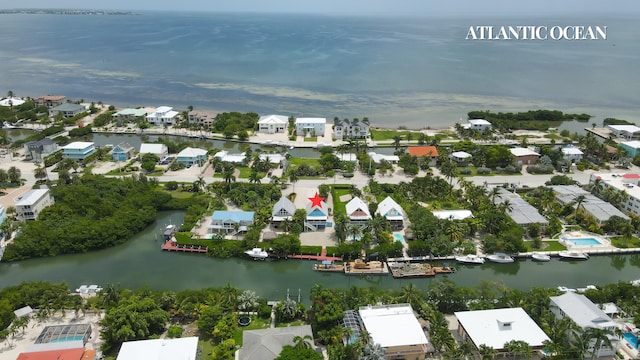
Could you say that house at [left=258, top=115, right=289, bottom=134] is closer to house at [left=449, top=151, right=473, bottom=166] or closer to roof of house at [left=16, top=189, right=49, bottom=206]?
house at [left=449, top=151, right=473, bottom=166]

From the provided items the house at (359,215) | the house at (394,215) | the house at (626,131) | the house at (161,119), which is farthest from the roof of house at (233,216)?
the house at (626,131)

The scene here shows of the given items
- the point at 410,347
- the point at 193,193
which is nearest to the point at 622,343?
the point at 410,347

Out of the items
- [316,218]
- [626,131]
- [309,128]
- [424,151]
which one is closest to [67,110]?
[309,128]

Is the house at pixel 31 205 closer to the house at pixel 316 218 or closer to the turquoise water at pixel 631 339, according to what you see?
the house at pixel 316 218

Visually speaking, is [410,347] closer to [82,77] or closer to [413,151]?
[413,151]

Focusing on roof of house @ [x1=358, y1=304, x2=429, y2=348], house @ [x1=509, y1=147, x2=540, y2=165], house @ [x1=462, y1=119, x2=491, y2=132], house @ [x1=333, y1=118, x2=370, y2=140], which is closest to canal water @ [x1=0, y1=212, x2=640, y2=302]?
roof of house @ [x1=358, y1=304, x2=429, y2=348]

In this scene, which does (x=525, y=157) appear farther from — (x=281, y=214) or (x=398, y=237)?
(x=281, y=214)
